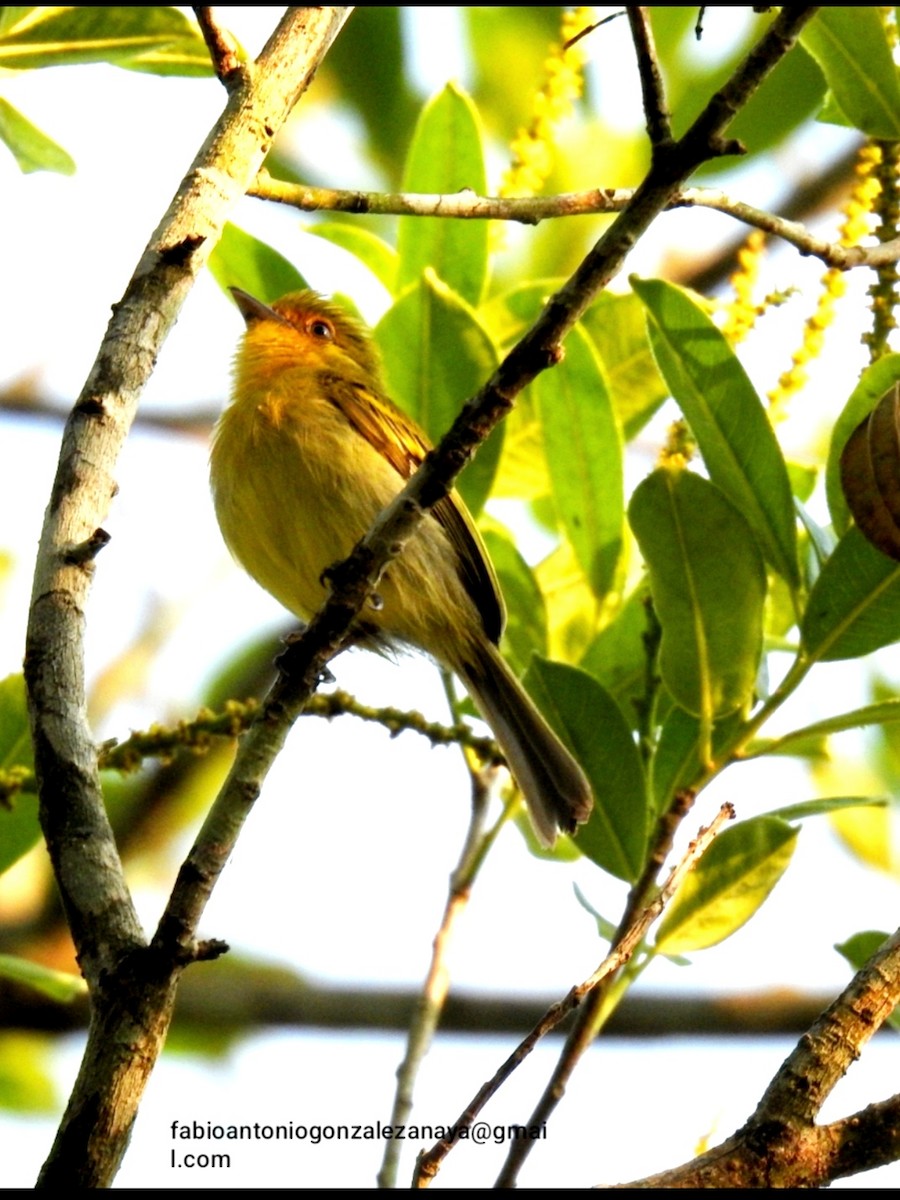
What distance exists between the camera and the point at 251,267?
3754mm

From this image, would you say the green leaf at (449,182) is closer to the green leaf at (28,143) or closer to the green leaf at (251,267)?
the green leaf at (251,267)

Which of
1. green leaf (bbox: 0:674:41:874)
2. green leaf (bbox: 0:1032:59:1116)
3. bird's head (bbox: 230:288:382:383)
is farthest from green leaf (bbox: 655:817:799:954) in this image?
green leaf (bbox: 0:1032:59:1116)

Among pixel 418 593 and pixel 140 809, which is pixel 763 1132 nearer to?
pixel 418 593

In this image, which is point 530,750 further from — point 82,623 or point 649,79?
point 649,79

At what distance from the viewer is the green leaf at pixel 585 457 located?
3.28m

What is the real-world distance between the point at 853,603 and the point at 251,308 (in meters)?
2.03

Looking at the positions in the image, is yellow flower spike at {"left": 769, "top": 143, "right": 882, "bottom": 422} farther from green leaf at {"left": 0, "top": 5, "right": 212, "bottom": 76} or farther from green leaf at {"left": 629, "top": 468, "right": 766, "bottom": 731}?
green leaf at {"left": 0, "top": 5, "right": 212, "bottom": 76}

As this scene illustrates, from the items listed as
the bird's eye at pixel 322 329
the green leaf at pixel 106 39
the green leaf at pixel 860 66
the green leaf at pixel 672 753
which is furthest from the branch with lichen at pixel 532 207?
the bird's eye at pixel 322 329

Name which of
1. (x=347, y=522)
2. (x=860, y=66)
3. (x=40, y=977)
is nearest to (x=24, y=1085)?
(x=347, y=522)

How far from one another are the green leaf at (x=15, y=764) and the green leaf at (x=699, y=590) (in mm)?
1187

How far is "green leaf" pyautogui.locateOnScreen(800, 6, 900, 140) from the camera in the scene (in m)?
2.82

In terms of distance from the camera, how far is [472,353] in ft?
11.0

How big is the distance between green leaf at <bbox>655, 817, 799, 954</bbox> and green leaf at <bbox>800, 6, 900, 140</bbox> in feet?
4.09

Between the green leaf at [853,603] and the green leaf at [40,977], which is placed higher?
the green leaf at [853,603]
